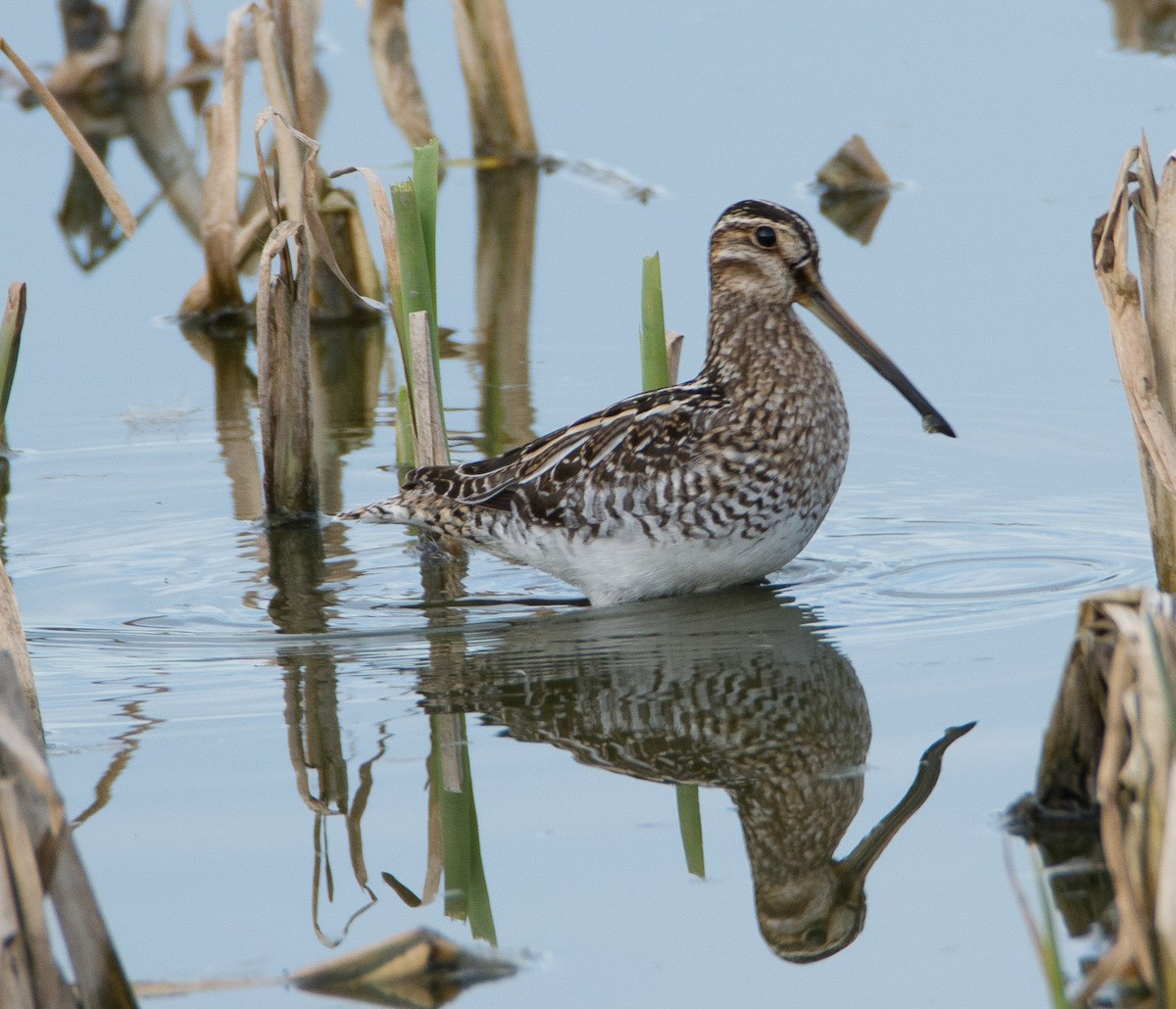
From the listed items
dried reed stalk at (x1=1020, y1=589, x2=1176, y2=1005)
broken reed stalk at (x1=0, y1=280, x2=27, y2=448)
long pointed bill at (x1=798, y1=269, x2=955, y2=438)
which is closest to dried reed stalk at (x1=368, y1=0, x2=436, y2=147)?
long pointed bill at (x1=798, y1=269, x2=955, y2=438)

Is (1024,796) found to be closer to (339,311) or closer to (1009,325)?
(1009,325)

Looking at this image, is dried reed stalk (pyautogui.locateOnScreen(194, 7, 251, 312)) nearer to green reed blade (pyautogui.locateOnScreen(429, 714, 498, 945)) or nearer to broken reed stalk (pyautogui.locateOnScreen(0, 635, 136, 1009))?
green reed blade (pyautogui.locateOnScreen(429, 714, 498, 945))

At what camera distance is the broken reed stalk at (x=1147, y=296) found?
5.65 m

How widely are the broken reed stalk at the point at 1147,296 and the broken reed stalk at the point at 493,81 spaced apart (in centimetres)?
699

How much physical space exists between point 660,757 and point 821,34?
10516 millimetres

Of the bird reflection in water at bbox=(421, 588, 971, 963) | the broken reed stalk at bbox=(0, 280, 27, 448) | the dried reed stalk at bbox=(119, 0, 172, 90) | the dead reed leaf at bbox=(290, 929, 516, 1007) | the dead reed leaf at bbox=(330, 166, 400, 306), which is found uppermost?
the dried reed stalk at bbox=(119, 0, 172, 90)

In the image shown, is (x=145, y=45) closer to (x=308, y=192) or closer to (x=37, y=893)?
(x=308, y=192)

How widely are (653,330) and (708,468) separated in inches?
29.6

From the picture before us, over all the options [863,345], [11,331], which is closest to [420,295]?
[11,331]

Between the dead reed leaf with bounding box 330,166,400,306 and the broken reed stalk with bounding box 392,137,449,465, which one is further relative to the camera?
the dead reed leaf with bounding box 330,166,400,306

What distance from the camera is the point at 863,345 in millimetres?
7234

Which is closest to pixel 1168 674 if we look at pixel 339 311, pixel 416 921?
pixel 416 921

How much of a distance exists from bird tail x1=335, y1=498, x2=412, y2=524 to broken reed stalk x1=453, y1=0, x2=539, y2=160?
5.55m

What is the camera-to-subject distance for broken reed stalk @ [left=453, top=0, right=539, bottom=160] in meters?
12.2
